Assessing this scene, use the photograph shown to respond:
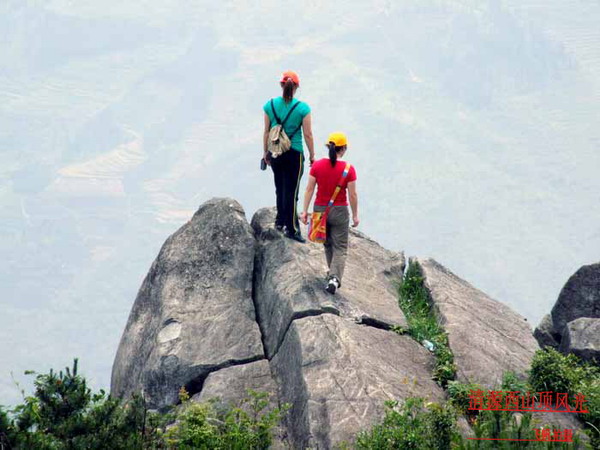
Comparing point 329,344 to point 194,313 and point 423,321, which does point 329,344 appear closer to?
point 423,321

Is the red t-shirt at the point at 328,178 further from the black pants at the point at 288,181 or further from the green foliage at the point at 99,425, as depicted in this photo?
the green foliage at the point at 99,425

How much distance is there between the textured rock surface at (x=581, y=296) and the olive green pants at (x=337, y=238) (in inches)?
254

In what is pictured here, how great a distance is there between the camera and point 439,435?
12.5 m

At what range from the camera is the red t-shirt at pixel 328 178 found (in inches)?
680

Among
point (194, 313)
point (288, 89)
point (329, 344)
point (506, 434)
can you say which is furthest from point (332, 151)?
point (506, 434)

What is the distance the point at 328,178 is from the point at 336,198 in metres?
0.49

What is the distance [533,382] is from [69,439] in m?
8.77

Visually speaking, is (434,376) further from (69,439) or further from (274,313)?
(69,439)

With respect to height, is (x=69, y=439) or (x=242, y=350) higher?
(x=242, y=350)

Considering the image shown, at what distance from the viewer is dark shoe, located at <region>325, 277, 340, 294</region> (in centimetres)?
1734

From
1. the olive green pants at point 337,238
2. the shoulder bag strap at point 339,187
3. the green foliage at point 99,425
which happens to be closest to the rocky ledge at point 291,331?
the olive green pants at point 337,238

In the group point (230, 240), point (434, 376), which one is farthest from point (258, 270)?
point (434, 376)

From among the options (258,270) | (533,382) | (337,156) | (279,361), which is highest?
(337,156)

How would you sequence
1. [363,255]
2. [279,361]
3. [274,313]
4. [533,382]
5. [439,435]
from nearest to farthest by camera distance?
[439,435] < [533,382] < [279,361] < [274,313] < [363,255]
